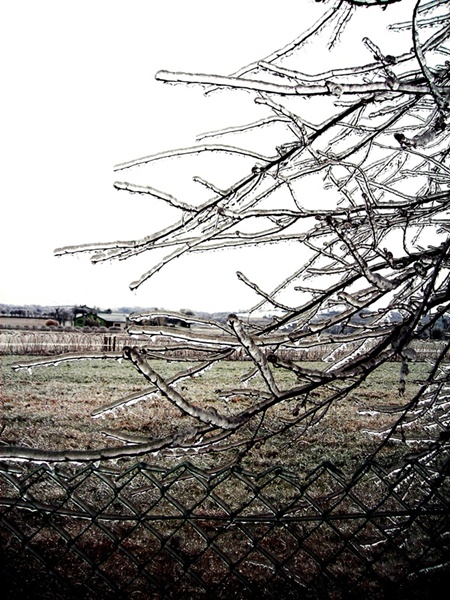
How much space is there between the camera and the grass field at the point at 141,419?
6242 mm

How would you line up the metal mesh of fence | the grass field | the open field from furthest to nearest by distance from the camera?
the grass field < the metal mesh of fence < the open field

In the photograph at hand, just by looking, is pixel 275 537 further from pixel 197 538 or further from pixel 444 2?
pixel 444 2

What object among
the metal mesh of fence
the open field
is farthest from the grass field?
the metal mesh of fence

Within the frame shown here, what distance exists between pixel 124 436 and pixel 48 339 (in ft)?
65.6

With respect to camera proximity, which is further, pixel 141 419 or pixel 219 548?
pixel 141 419

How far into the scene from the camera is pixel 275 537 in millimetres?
3650

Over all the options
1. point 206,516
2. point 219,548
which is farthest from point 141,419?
point 206,516

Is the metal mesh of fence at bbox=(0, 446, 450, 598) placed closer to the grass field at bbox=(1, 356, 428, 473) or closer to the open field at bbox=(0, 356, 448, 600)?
the open field at bbox=(0, 356, 448, 600)

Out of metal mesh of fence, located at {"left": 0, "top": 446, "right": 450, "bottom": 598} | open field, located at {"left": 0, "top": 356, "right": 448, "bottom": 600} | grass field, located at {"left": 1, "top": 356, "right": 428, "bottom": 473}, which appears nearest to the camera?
open field, located at {"left": 0, "top": 356, "right": 448, "bottom": 600}

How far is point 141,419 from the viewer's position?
856cm

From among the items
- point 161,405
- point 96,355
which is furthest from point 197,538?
point 161,405

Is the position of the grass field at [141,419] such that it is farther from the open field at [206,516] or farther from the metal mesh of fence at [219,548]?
the metal mesh of fence at [219,548]

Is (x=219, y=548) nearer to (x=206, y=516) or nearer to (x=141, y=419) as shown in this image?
(x=206, y=516)

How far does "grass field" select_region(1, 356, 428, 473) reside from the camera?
6.24 meters
